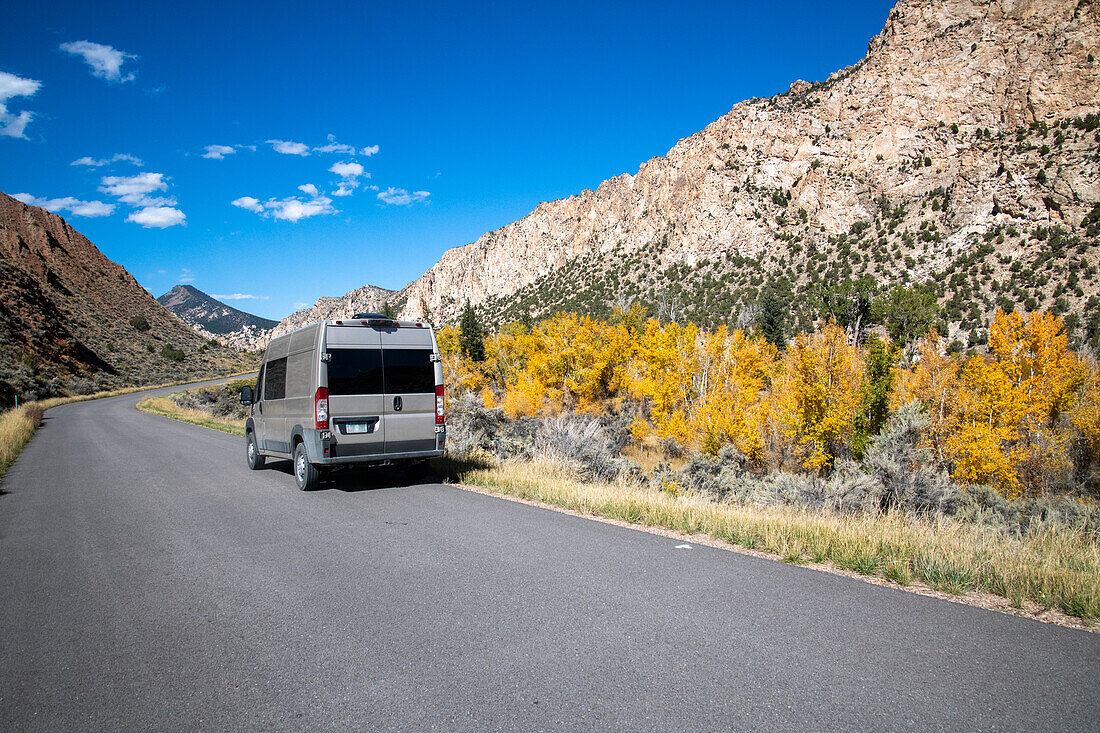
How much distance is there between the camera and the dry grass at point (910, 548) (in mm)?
4043

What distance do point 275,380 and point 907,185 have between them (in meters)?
69.8

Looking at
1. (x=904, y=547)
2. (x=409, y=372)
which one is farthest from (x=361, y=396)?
(x=904, y=547)

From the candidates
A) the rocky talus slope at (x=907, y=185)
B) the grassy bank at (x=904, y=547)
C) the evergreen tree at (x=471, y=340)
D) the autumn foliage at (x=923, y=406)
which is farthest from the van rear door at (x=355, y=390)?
the rocky talus slope at (x=907, y=185)

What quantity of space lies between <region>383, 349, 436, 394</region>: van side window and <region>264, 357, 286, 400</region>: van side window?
2.42 meters

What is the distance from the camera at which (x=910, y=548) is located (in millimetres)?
5004

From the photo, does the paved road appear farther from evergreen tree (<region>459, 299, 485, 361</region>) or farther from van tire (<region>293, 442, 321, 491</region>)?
evergreen tree (<region>459, 299, 485, 361</region>)

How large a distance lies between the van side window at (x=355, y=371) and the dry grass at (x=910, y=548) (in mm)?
3599

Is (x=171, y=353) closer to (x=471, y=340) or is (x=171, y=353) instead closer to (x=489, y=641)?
(x=471, y=340)

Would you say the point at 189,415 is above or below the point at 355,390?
below

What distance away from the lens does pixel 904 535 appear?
5547 mm

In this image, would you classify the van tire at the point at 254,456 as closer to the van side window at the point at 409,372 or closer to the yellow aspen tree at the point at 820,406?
the van side window at the point at 409,372

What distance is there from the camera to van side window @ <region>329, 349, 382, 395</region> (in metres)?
8.54

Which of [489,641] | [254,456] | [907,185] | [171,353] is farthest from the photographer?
[171,353]

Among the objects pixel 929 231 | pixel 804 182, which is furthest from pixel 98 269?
pixel 929 231
